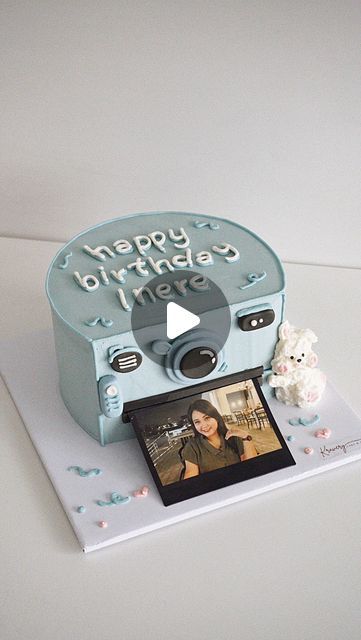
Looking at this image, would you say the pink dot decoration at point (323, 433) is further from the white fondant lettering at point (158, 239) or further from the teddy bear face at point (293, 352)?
the white fondant lettering at point (158, 239)

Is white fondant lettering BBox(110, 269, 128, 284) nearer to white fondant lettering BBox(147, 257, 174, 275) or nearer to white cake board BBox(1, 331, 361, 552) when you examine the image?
white fondant lettering BBox(147, 257, 174, 275)

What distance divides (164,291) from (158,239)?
6.3 inches

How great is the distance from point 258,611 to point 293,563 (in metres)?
0.10

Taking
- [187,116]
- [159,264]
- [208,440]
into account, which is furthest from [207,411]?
[187,116]

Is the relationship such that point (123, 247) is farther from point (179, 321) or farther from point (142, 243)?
point (179, 321)

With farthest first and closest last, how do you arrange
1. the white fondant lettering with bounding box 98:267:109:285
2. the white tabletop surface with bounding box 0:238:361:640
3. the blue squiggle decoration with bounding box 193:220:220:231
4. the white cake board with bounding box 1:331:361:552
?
the blue squiggle decoration with bounding box 193:220:220:231
the white fondant lettering with bounding box 98:267:109:285
the white cake board with bounding box 1:331:361:552
the white tabletop surface with bounding box 0:238:361:640

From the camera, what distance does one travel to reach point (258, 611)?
4.42ft

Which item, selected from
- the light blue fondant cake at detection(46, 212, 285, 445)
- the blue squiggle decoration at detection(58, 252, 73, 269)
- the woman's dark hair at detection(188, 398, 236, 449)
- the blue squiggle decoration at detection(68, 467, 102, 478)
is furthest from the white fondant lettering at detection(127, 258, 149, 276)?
the blue squiggle decoration at detection(68, 467, 102, 478)

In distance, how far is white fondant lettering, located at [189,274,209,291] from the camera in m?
1.56

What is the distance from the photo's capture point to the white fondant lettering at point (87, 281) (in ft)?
5.14

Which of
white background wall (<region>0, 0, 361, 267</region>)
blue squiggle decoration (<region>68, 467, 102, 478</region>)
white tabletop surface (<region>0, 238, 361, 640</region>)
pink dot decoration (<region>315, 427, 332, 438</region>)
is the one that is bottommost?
white tabletop surface (<region>0, 238, 361, 640</region>)

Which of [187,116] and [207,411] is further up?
[187,116]

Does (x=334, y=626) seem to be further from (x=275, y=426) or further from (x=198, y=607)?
(x=275, y=426)

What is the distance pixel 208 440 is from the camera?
5.08 feet
